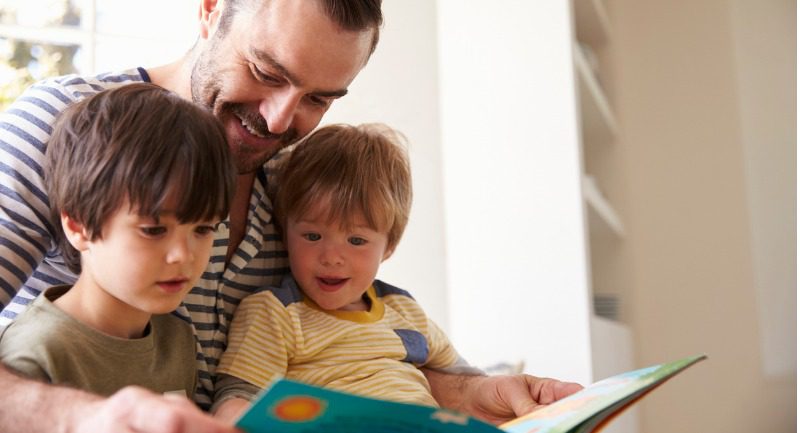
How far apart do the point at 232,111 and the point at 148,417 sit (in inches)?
30.7

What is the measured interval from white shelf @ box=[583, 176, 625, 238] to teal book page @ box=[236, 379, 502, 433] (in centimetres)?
199

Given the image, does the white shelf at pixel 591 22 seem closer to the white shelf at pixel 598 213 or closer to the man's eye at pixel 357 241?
the white shelf at pixel 598 213

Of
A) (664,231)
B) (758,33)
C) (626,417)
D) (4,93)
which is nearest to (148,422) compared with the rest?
(4,93)

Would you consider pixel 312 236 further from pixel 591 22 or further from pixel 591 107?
pixel 591 22

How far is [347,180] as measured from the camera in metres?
1.41

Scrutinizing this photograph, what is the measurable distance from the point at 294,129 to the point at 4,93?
1.42 m

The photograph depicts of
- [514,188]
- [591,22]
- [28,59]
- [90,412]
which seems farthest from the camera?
[591,22]

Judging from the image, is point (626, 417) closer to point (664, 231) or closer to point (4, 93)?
point (664, 231)

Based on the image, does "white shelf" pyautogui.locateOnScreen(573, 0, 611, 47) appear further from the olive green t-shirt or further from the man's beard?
the olive green t-shirt

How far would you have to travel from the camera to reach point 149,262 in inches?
40.4

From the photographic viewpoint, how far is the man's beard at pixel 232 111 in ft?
4.66

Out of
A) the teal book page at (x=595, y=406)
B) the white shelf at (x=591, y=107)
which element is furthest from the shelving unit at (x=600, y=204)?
the teal book page at (x=595, y=406)

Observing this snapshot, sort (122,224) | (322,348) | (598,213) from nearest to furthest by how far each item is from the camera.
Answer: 1. (122,224)
2. (322,348)
3. (598,213)

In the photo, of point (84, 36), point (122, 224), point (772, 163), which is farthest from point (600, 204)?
point (122, 224)
